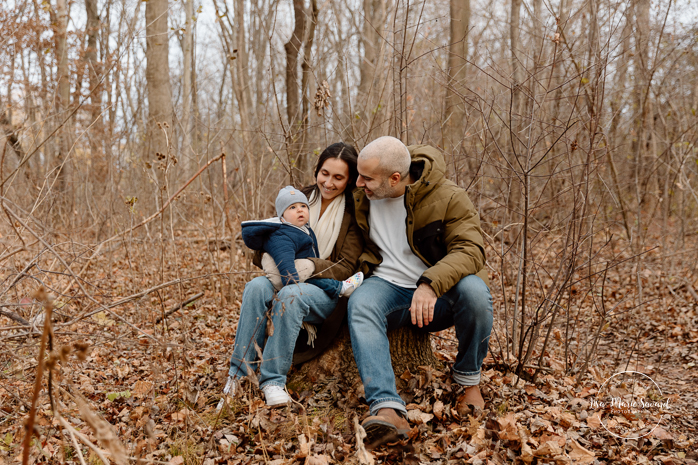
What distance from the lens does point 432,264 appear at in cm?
299

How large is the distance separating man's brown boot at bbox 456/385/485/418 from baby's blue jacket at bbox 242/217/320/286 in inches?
45.4

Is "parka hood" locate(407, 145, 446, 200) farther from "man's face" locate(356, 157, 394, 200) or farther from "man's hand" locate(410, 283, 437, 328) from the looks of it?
"man's hand" locate(410, 283, 437, 328)

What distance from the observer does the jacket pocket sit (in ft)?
9.59

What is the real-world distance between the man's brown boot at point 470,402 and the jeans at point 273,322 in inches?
36.8

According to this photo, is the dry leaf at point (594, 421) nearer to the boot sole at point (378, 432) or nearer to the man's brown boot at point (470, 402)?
the man's brown boot at point (470, 402)

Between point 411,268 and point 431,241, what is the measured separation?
0.21 metres

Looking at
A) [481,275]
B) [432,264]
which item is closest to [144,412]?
[432,264]

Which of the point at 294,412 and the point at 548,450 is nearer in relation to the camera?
the point at 548,450

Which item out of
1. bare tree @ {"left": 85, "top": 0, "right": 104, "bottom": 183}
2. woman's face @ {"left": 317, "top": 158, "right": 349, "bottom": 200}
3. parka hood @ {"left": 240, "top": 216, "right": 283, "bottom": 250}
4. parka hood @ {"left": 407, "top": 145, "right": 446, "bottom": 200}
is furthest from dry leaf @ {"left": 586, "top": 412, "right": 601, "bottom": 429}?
bare tree @ {"left": 85, "top": 0, "right": 104, "bottom": 183}

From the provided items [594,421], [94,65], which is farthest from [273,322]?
[94,65]

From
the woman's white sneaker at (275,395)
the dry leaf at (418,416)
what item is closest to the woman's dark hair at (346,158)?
the woman's white sneaker at (275,395)

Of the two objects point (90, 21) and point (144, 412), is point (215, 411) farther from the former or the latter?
point (90, 21)

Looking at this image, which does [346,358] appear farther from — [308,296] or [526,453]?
[526,453]

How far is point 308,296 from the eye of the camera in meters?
2.86
